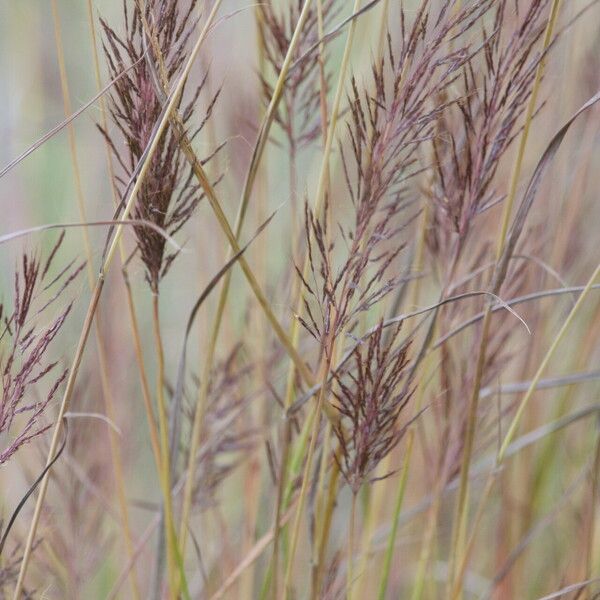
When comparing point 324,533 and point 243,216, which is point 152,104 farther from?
point 324,533

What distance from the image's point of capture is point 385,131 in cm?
32

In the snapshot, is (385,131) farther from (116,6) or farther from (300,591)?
(116,6)

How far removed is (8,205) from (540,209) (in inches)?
28.1

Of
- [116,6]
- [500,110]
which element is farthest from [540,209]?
[116,6]

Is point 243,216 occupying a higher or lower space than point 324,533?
higher

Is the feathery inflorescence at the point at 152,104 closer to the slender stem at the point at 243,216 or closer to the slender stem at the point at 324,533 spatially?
the slender stem at the point at 243,216

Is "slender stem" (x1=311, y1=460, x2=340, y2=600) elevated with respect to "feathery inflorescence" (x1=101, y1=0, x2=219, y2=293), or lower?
lower

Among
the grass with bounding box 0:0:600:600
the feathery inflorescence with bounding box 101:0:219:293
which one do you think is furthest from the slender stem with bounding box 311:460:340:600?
the feathery inflorescence with bounding box 101:0:219:293

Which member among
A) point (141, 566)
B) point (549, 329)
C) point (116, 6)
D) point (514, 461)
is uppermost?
point (116, 6)

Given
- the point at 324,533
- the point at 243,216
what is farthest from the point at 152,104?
the point at 324,533

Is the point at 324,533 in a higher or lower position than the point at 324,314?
lower

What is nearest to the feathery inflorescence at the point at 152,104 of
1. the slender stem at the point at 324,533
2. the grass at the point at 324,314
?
the grass at the point at 324,314

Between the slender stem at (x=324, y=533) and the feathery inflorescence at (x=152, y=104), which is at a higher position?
the feathery inflorescence at (x=152, y=104)

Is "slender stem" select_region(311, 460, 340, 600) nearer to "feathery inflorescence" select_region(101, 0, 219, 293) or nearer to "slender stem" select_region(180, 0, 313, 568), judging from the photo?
"slender stem" select_region(180, 0, 313, 568)
